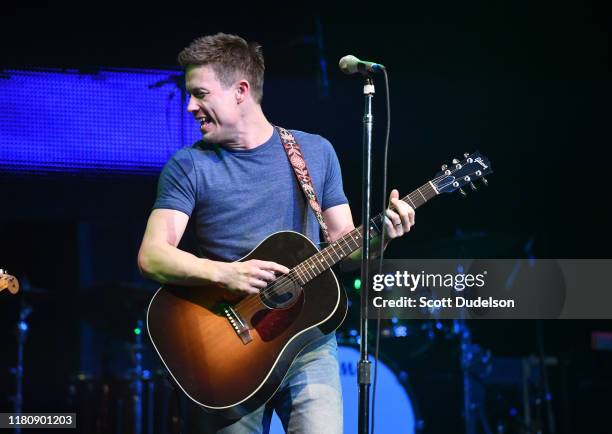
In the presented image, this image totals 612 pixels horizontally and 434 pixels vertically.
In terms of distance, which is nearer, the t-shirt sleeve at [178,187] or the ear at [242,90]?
the t-shirt sleeve at [178,187]

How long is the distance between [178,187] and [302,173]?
547 millimetres

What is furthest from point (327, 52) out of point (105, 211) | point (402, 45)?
point (105, 211)

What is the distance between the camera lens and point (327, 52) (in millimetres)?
6684

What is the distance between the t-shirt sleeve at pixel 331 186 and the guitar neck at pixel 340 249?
0.82 ft

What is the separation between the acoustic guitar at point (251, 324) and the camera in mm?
3260

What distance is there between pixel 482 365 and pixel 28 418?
370cm

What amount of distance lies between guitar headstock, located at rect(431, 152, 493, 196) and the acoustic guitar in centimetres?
15

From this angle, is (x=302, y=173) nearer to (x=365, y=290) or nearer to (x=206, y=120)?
(x=206, y=120)

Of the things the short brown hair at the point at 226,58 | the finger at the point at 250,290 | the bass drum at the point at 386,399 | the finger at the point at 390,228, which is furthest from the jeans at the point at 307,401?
the bass drum at the point at 386,399

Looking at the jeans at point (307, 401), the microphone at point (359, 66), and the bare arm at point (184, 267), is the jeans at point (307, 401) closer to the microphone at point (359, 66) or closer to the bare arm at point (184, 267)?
the bare arm at point (184, 267)

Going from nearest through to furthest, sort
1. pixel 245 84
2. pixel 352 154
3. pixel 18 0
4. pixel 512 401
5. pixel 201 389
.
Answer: pixel 201 389
pixel 245 84
pixel 18 0
pixel 352 154
pixel 512 401

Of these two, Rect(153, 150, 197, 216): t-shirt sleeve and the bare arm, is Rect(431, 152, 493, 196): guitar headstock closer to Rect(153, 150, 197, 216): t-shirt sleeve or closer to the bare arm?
the bare arm

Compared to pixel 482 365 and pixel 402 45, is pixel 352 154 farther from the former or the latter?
pixel 482 365

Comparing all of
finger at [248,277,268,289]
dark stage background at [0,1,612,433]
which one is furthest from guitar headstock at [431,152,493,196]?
dark stage background at [0,1,612,433]
